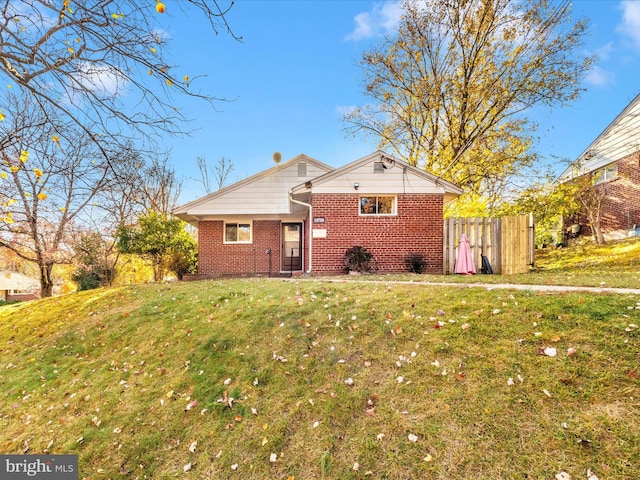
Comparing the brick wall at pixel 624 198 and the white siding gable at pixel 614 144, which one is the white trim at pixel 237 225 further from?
the brick wall at pixel 624 198

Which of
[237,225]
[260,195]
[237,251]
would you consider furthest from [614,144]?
[237,251]

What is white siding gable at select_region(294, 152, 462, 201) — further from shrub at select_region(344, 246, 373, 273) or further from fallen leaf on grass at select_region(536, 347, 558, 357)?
fallen leaf on grass at select_region(536, 347, 558, 357)

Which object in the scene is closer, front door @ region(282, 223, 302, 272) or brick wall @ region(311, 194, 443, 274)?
brick wall @ region(311, 194, 443, 274)

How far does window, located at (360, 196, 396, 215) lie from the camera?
12.4 meters

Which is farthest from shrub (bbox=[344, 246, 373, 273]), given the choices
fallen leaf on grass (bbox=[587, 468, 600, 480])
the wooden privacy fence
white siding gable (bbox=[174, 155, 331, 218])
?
fallen leaf on grass (bbox=[587, 468, 600, 480])

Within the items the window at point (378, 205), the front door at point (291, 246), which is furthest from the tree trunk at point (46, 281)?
the window at point (378, 205)

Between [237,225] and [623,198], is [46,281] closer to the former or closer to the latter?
[237,225]

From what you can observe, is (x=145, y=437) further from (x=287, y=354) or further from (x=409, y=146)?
(x=409, y=146)

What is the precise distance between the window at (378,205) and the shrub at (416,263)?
1866mm

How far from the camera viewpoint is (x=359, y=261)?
39.3 ft

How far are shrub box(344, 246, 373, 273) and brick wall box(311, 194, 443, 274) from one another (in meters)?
0.27

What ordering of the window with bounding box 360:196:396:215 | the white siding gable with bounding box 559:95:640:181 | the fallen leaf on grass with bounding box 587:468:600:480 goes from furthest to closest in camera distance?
the white siding gable with bounding box 559:95:640:181
the window with bounding box 360:196:396:215
the fallen leaf on grass with bounding box 587:468:600:480

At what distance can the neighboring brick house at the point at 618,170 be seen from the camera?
16.2m

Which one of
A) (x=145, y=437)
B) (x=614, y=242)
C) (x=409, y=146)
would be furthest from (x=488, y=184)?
(x=145, y=437)
